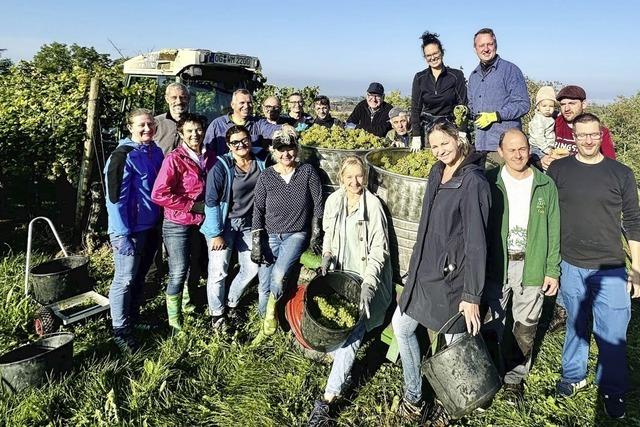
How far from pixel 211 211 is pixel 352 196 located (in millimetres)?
1309

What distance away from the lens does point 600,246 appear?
3246 millimetres

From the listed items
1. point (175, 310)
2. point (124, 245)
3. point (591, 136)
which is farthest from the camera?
point (175, 310)

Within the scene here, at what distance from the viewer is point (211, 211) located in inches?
159

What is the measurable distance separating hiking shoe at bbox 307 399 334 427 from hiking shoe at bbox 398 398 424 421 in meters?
0.54

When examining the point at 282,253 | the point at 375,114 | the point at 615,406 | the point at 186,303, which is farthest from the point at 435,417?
the point at 375,114

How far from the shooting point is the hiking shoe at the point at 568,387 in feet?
11.9

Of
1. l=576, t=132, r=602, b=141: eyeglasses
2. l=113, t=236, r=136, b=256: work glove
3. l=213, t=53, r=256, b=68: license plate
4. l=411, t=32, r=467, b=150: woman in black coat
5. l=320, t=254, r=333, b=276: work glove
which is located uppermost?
l=213, t=53, r=256, b=68: license plate

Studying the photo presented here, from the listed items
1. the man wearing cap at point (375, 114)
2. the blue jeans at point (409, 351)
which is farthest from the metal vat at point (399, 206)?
the man wearing cap at point (375, 114)

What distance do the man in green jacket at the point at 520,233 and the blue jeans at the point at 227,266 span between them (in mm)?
2159

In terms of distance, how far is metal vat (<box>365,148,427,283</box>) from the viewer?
361cm

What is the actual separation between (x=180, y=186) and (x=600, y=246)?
3394 mm

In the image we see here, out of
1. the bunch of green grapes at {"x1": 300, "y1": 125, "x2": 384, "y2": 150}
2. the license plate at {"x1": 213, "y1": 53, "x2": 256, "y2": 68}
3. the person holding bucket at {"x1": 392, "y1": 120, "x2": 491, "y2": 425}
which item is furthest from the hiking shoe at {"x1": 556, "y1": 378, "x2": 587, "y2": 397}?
the license plate at {"x1": 213, "y1": 53, "x2": 256, "y2": 68}

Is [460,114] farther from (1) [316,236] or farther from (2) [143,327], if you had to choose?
(2) [143,327]

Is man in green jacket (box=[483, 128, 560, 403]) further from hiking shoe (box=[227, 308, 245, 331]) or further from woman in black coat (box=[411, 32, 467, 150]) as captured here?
hiking shoe (box=[227, 308, 245, 331])
